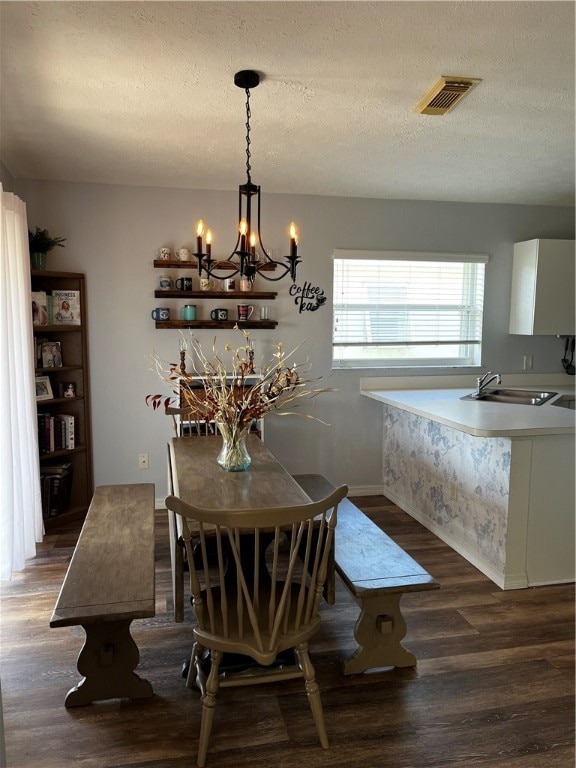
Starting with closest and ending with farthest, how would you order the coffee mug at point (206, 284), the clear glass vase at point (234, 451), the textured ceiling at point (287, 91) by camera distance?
the textured ceiling at point (287, 91), the clear glass vase at point (234, 451), the coffee mug at point (206, 284)

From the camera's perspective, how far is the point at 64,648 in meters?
2.44

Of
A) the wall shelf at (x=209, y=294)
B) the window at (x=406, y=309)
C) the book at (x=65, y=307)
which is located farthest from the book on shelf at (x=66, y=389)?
the window at (x=406, y=309)

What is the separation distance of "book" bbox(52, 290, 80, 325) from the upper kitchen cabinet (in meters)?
3.44

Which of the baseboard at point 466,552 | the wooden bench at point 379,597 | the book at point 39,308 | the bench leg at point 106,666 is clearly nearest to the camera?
the bench leg at point 106,666

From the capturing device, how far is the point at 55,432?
388cm

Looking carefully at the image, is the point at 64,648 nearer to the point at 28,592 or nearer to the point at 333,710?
the point at 28,592

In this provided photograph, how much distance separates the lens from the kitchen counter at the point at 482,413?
2.85 meters

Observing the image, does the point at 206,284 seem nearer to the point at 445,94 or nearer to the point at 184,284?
the point at 184,284

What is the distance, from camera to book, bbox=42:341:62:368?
150 inches

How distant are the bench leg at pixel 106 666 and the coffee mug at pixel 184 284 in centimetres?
248

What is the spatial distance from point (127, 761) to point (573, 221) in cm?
485

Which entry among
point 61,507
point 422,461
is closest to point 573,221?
point 422,461

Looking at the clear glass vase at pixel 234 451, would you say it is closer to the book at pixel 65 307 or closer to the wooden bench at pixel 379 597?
the wooden bench at pixel 379 597

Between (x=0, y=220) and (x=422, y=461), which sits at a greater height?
(x=0, y=220)
